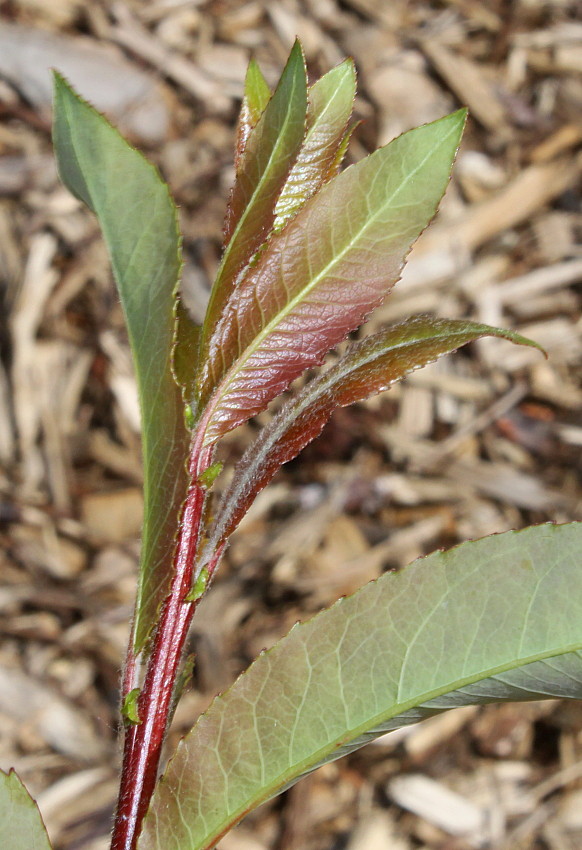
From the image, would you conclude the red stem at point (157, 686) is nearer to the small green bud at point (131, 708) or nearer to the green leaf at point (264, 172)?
the small green bud at point (131, 708)

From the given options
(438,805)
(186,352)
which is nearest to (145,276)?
(186,352)

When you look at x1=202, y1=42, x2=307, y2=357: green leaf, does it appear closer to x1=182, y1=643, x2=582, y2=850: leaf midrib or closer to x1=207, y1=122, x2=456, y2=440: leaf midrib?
x1=207, y1=122, x2=456, y2=440: leaf midrib

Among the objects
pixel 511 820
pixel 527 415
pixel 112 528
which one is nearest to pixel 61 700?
pixel 112 528

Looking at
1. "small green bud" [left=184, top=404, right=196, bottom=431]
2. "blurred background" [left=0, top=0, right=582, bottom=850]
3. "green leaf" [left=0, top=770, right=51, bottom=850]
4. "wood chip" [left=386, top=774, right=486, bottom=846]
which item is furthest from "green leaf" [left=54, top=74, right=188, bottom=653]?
"wood chip" [left=386, top=774, right=486, bottom=846]

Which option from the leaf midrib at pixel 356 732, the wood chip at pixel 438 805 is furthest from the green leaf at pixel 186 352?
the wood chip at pixel 438 805

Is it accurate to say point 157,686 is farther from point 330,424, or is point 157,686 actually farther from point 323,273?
point 330,424
